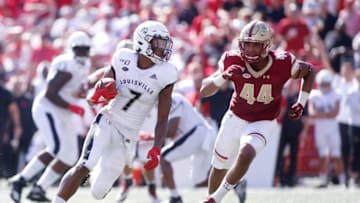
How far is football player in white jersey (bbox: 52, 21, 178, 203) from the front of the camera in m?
9.23

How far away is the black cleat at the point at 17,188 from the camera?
37.4ft

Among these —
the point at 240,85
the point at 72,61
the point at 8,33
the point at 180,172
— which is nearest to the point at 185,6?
the point at 8,33

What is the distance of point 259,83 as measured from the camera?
9.41 meters

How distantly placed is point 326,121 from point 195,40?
267cm

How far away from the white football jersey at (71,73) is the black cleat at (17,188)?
868mm

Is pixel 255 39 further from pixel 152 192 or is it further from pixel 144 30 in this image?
pixel 152 192

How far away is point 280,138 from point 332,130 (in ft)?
2.38

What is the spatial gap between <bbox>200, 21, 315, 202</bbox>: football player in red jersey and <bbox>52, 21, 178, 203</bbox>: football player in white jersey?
1.44 ft

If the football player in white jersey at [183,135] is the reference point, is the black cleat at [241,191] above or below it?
below

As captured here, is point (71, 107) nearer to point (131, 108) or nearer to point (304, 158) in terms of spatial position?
point (131, 108)

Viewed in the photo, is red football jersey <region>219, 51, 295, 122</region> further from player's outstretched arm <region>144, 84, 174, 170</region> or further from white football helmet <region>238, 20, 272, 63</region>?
player's outstretched arm <region>144, 84, 174, 170</region>

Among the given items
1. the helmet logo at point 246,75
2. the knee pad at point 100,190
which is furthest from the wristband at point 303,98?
the knee pad at point 100,190

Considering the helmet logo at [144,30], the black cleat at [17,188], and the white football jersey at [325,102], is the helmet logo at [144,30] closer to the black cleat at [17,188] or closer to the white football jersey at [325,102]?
the black cleat at [17,188]

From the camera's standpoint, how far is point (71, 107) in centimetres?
1191
